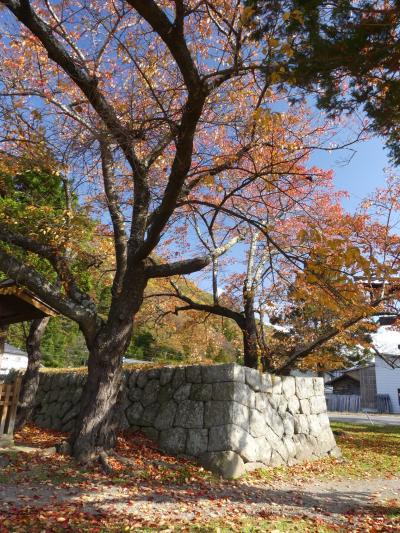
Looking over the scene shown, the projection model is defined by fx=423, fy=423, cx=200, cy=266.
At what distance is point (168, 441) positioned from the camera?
341 inches

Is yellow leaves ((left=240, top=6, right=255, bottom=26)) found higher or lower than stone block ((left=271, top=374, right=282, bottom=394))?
higher

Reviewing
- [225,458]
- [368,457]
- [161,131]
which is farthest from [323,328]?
[161,131]

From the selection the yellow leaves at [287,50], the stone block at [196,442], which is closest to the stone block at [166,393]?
the stone block at [196,442]

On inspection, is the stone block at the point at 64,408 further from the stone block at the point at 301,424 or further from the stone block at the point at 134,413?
the stone block at the point at 301,424

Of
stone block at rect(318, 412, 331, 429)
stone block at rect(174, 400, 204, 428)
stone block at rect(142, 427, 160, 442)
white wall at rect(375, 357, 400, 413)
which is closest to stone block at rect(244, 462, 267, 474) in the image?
stone block at rect(174, 400, 204, 428)

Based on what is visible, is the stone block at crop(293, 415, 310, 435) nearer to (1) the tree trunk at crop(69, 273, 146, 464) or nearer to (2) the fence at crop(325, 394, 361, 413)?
(1) the tree trunk at crop(69, 273, 146, 464)

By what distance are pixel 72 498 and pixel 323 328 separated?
9142 millimetres

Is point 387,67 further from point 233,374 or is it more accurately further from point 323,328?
point 323,328

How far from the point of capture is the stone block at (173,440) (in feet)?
27.7

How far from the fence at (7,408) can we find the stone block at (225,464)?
3535mm

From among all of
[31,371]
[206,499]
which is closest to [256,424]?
[206,499]

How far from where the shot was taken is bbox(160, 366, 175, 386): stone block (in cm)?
962

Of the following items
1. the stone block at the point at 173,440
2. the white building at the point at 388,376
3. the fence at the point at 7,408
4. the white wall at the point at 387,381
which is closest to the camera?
the fence at the point at 7,408

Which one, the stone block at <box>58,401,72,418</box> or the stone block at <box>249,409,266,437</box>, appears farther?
the stone block at <box>58,401,72,418</box>
